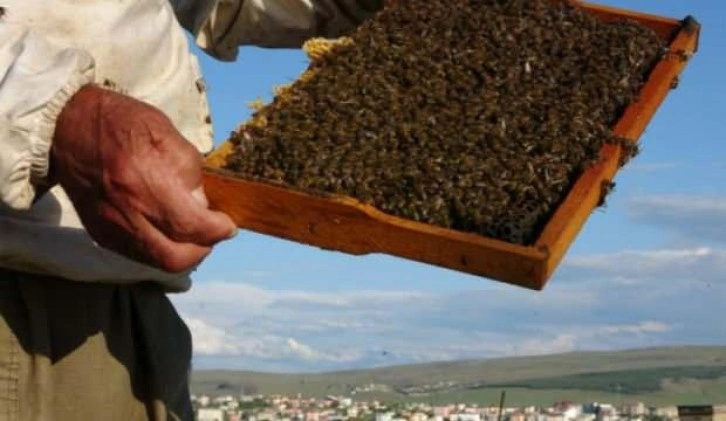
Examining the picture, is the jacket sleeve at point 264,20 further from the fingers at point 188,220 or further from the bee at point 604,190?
the fingers at point 188,220

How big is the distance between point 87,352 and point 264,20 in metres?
1.39

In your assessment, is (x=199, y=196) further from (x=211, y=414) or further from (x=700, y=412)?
(x=700, y=412)

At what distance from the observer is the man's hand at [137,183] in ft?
10.3

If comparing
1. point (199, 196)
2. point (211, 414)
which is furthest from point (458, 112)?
point (211, 414)

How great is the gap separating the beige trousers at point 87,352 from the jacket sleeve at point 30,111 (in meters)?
0.77

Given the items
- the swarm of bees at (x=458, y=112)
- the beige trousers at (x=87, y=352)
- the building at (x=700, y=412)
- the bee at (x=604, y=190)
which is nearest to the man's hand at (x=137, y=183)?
the swarm of bees at (x=458, y=112)

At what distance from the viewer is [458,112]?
423cm

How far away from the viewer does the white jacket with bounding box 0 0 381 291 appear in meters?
3.29

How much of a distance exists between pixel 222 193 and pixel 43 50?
59cm

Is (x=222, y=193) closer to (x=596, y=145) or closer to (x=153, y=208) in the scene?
(x=153, y=208)

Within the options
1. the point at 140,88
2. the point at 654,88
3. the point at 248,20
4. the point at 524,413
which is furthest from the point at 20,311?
the point at 524,413

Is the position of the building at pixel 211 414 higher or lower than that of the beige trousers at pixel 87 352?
lower

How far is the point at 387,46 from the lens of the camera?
4.64m

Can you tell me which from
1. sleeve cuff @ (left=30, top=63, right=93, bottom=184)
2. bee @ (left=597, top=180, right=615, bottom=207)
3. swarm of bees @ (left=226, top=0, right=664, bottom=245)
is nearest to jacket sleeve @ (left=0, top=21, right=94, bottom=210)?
sleeve cuff @ (left=30, top=63, right=93, bottom=184)
